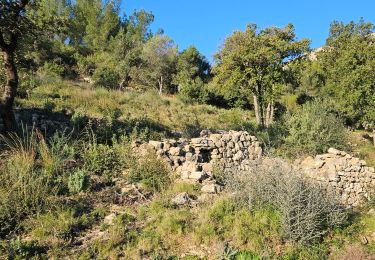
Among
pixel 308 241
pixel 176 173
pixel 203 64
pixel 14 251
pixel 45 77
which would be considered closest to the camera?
pixel 14 251

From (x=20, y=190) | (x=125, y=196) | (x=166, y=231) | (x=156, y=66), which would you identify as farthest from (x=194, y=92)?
(x=166, y=231)

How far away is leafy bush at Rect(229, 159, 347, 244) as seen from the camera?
527 cm

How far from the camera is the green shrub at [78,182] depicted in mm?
6188

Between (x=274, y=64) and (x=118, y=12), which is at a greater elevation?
(x=118, y=12)

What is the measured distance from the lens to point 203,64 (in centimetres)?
3519

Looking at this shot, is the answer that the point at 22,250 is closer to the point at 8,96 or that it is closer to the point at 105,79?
the point at 8,96

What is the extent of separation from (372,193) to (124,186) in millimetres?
5529

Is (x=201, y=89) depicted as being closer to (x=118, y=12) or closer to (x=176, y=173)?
(x=118, y=12)

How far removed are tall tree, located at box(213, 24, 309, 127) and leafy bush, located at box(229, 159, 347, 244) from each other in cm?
913

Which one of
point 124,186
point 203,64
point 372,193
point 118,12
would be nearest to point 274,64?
point 372,193

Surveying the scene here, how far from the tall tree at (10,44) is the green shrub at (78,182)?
9.58ft

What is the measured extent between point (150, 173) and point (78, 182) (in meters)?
1.53

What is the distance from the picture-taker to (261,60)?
48.9 feet

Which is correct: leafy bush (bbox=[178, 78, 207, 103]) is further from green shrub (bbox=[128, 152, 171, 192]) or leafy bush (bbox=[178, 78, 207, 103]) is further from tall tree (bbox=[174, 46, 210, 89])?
green shrub (bbox=[128, 152, 171, 192])
